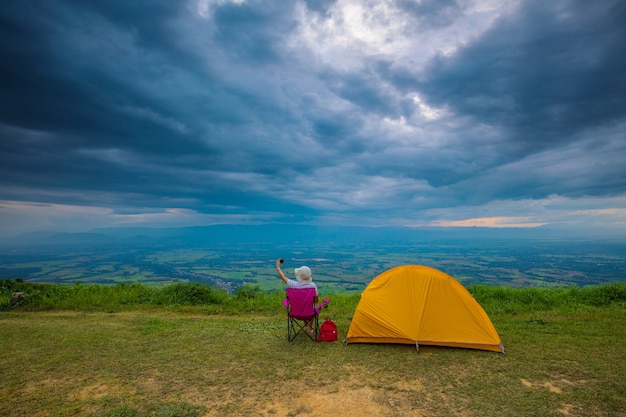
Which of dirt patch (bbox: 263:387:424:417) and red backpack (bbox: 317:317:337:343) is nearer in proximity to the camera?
dirt patch (bbox: 263:387:424:417)

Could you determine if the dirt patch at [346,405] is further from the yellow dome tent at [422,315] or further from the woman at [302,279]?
the woman at [302,279]

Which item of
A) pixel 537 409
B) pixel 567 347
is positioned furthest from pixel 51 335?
pixel 567 347

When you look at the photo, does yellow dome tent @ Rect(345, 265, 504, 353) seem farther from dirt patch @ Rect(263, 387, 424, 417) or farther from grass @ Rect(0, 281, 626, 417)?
dirt patch @ Rect(263, 387, 424, 417)

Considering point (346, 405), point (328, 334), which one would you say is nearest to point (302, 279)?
point (328, 334)

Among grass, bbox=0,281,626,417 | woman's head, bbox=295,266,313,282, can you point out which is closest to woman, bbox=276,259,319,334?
woman's head, bbox=295,266,313,282

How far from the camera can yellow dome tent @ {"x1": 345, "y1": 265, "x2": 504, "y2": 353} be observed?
7.42 m

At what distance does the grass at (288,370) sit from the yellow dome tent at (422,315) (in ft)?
0.96

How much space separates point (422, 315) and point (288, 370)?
11.5ft

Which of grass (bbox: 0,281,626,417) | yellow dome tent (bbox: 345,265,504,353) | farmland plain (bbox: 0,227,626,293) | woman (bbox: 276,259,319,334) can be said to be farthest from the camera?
farmland plain (bbox: 0,227,626,293)

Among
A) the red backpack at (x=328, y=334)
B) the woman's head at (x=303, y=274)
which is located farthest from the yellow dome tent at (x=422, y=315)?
the woman's head at (x=303, y=274)

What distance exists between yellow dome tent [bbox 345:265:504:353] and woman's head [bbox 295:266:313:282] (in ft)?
5.23

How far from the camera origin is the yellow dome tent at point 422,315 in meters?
7.42

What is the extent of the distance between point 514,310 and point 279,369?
29.1 ft

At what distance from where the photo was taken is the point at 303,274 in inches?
328
